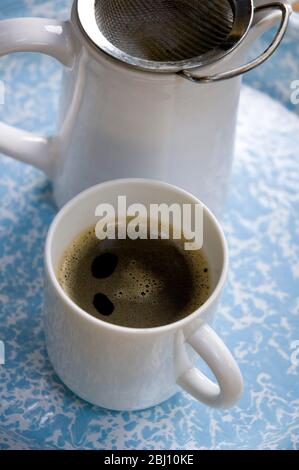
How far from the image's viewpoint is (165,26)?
0.68m

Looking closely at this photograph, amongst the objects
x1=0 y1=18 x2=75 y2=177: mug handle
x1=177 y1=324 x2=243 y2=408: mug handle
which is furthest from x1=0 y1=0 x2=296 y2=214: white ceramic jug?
x1=177 y1=324 x2=243 y2=408: mug handle

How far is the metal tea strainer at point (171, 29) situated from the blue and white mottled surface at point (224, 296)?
0.73ft

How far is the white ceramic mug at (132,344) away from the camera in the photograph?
0.59 metres

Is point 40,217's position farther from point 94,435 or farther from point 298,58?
point 298,58

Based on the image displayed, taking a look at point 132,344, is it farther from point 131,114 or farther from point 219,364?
point 131,114

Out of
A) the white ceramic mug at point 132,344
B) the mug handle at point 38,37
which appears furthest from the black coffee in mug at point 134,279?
the mug handle at point 38,37

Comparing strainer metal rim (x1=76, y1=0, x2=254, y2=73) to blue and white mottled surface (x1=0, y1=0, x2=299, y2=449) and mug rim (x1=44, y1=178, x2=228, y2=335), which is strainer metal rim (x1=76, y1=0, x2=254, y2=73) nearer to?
mug rim (x1=44, y1=178, x2=228, y2=335)

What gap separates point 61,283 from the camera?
67cm

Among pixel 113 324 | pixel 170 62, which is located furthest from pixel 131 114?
pixel 113 324

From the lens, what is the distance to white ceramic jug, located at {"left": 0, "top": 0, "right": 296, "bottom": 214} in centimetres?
65

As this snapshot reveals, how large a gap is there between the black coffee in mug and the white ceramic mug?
0.05 ft
